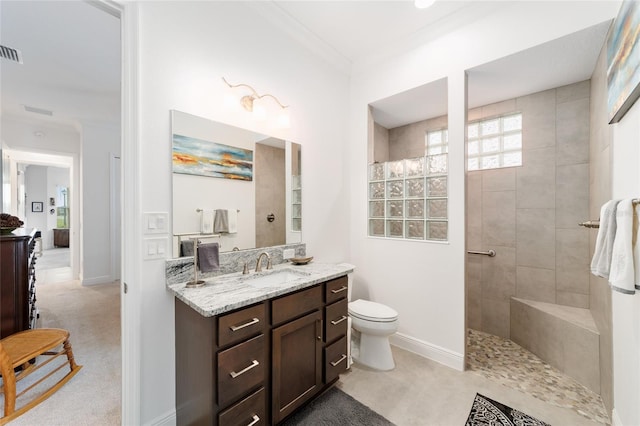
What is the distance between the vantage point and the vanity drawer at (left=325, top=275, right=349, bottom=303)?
181 centimetres

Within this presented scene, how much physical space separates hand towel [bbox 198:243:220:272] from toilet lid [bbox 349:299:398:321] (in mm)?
1255

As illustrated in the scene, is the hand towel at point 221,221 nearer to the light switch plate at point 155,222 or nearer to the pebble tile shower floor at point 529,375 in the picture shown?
the light switch plate at point 155,222

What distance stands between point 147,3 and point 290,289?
1.86 meters

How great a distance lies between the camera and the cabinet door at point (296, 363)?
145cm

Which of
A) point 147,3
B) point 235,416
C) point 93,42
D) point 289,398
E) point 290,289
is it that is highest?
point 93,42

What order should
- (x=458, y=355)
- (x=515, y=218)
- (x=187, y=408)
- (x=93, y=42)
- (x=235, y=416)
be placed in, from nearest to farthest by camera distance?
(x=235, y=416) < (x=187, y=408) < (x=458, y=355) < (x=93, y=42) < (x=515, y=218)

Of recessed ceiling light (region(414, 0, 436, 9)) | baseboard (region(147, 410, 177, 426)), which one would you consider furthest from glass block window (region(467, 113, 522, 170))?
baseboard (region(147, 410, 177, 426))

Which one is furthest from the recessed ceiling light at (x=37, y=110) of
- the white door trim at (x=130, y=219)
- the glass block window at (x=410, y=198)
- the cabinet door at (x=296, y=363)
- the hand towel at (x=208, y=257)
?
the cabinet door at (x=296, y=363)

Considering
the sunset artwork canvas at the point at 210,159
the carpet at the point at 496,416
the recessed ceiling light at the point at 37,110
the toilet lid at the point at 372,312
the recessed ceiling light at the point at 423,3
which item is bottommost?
the carpet at the point at 496,416

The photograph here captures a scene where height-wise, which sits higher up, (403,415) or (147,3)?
(147,3)

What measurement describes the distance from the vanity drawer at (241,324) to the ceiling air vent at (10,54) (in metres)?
3.45

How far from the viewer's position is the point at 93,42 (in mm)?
2400

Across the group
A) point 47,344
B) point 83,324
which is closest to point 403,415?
point 47,344

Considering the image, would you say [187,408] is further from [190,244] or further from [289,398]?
[190,244]
